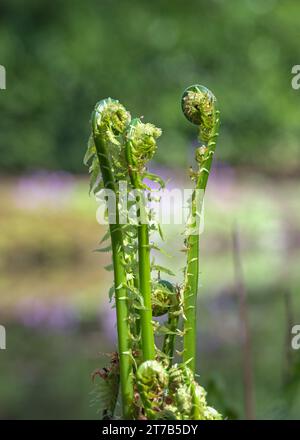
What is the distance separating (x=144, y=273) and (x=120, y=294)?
16mm

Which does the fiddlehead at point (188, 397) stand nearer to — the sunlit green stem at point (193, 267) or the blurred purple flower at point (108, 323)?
the sunlit green stem at point (193, 267)

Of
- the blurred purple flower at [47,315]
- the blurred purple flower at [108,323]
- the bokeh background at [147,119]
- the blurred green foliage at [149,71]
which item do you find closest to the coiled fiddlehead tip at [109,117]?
the blurred purple flower at [108,323]

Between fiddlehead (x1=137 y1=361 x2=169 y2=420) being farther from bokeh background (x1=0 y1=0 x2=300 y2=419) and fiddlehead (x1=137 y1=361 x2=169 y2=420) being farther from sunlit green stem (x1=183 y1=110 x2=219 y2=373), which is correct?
bokeh background (x1=0 y1=0 x2=300 y2=419)

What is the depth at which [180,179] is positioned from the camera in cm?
822

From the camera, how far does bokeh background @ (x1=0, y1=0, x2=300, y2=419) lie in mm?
4492

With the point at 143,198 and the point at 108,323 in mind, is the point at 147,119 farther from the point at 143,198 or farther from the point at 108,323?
the point at 143,198

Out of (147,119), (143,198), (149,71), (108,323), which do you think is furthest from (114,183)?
(149,71)

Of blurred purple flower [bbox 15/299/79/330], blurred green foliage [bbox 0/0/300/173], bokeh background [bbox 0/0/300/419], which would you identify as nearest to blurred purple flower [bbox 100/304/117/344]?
bokeh background [bbox 0/0/300/419]

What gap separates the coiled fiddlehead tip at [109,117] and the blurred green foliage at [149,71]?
7.61 m

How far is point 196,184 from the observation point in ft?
1.39

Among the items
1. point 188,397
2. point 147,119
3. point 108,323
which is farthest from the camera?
point 147,119
